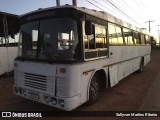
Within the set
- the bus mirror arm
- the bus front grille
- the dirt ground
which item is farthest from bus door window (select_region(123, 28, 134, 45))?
the bus front grille

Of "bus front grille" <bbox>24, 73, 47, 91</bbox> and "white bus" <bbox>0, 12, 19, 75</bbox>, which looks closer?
"bus front grille" <bbox>24, 73, 47, 91</bbox>

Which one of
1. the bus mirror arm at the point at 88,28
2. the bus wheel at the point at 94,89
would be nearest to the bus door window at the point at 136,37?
the bus wheel at the point at 94,89

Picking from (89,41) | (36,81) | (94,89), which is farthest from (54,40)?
(94,89)

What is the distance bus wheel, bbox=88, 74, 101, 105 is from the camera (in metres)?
6.48

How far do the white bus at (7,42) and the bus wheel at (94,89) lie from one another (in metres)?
7.71

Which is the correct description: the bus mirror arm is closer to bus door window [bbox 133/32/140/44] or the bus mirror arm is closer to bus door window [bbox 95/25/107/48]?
bus door window [bbox 95/25/107/48]

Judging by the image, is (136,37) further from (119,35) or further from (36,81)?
(36,81)

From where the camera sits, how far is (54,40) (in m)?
5.52

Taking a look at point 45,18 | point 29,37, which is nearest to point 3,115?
point 29,37

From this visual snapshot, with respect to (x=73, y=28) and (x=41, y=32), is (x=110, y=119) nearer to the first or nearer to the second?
(x=73, y=28)

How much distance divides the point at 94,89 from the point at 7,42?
895cm

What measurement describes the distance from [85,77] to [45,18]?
2025 mm

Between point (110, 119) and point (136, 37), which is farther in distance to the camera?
point (136, 37)

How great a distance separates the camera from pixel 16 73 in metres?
6.38
